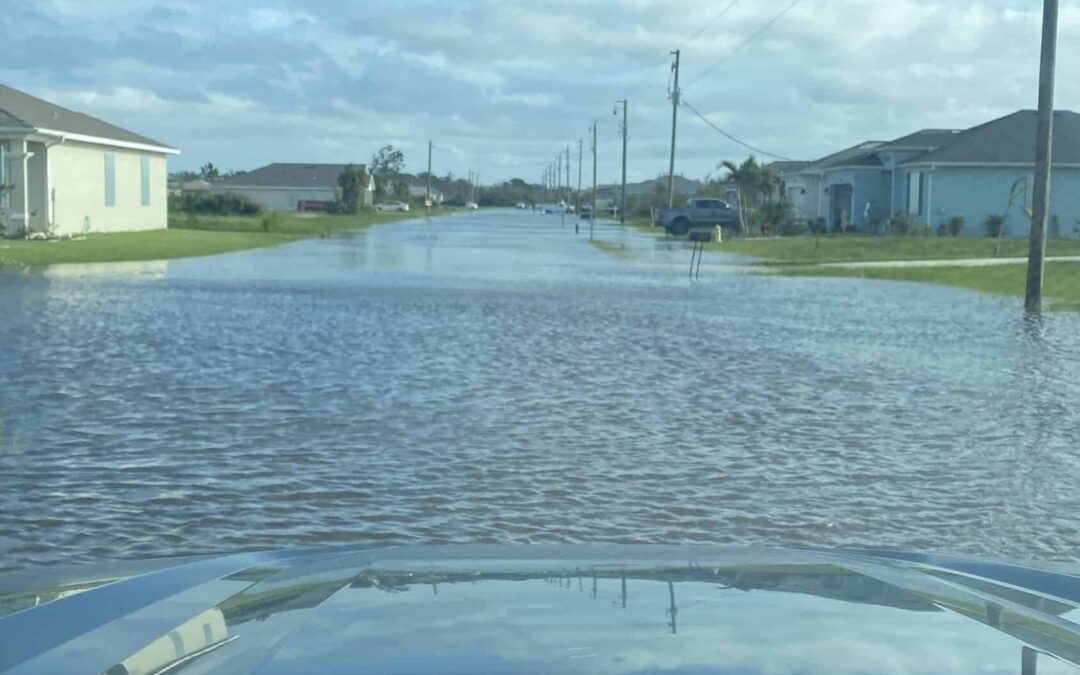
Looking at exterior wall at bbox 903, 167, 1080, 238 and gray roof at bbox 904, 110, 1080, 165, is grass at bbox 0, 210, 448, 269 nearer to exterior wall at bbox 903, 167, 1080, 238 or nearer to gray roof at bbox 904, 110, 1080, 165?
exterior wall at bbox 903, 167, 1080, 238

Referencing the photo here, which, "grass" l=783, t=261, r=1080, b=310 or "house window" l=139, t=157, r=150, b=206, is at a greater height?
"house window" l=139, t=157, r=150, b=206

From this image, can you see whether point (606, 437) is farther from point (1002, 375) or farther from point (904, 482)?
point (1002, 375)

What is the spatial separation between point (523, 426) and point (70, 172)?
1388 inches

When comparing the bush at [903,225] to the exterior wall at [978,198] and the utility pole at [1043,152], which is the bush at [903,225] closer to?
the exterior wall at [978,198]

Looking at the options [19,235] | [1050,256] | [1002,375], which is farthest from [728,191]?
[1002,375]

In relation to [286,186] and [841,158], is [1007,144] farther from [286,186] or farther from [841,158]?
[286,186]

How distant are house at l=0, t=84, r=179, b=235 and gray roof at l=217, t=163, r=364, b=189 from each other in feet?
249

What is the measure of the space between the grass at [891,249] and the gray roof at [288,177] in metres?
82.9

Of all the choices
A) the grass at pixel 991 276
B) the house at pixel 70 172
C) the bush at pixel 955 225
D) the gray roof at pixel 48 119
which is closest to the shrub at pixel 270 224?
the house at pixel 70 172

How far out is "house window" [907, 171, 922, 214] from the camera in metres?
58.4

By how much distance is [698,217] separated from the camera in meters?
64.9

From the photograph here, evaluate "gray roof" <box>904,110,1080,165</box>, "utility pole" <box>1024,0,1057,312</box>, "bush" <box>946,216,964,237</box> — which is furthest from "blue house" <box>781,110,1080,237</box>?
"utility pole" <box>1024,0,1057,312</box>

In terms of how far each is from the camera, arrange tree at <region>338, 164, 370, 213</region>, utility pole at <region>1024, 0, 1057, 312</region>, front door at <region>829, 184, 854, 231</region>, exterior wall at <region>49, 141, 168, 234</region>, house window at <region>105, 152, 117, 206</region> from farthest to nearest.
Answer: tree at <region>338, 164, 370, 213</region> → front door at <region>829, 184, 854, 231</region> → house window at <region>105, 152, 117, 206</region> → exterior wall at <region>49, 141, 168, 234</region> → utility pole at <region>1024, 0, 1057, 312</region>

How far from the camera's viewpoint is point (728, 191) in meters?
94.9
